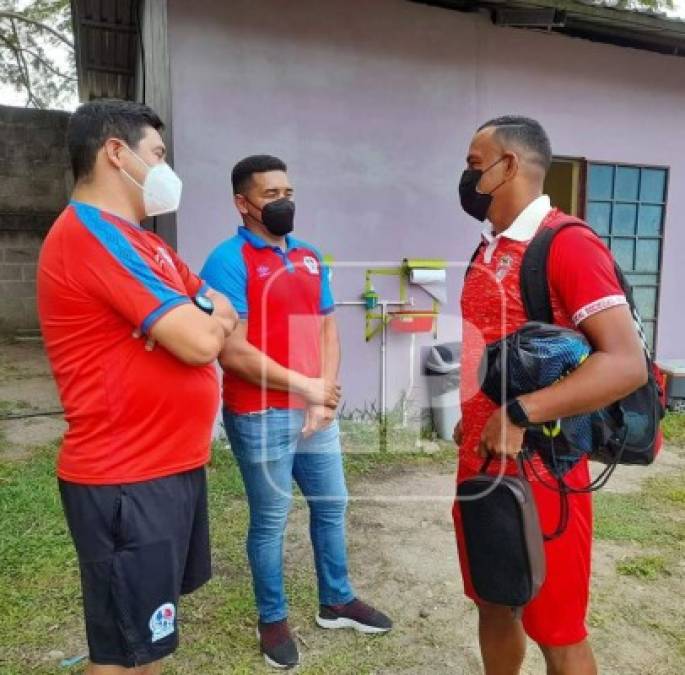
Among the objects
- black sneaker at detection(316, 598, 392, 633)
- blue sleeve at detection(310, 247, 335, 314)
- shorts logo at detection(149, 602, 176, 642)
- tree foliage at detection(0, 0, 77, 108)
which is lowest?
black sneaker at detection(316, 598, 392, 633)

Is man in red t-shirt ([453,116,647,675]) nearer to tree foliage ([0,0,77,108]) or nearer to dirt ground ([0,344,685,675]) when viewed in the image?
dirt ground ([0,344,685,675])

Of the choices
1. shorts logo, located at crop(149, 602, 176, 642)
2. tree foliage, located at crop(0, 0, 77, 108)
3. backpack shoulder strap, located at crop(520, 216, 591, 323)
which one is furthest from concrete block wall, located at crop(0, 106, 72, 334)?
backpack shoulder strap, located at crop(520, 216, 591, 323)

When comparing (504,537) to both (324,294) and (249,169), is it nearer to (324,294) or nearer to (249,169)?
(324,294)

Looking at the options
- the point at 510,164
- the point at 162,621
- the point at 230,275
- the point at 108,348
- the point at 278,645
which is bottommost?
the point at 278,645

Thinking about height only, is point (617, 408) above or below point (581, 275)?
below

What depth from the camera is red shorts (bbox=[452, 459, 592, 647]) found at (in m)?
1.53

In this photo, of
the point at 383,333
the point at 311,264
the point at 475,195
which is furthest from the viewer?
the point at 383,333

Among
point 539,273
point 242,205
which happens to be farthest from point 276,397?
point 539,273

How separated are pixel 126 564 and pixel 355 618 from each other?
1.29 metres

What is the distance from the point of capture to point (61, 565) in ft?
9.37

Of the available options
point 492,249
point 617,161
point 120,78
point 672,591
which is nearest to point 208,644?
point 492,249

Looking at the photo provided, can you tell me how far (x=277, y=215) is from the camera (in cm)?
228

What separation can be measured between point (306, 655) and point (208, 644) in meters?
0.39

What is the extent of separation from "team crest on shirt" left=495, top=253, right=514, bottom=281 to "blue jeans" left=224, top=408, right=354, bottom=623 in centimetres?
101
